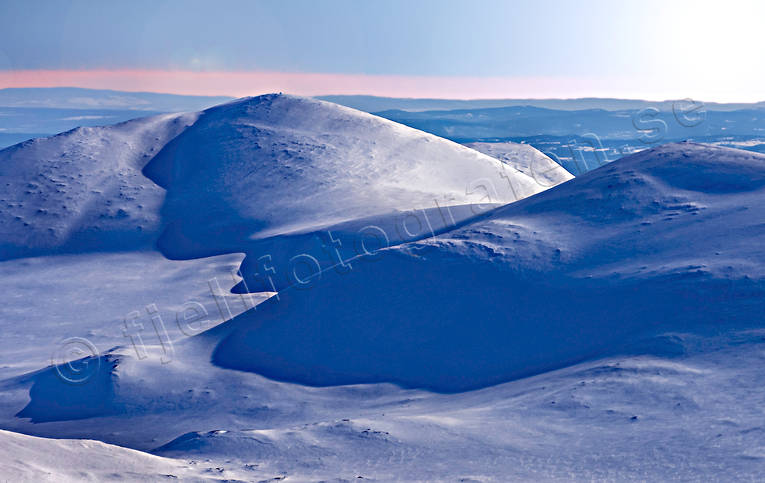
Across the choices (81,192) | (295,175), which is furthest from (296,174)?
(81,192)

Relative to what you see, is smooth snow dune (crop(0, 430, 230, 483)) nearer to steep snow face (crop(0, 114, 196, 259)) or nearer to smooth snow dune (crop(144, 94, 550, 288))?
smooth snow dune (crop(144, 94, 550, 288))

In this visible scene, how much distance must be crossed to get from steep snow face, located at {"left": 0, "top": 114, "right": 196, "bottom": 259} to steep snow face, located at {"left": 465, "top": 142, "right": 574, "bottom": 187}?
27.1 meters

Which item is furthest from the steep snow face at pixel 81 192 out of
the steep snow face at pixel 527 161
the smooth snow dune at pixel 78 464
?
the steep snow face at pixel 527 161

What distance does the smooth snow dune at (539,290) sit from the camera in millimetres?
14430

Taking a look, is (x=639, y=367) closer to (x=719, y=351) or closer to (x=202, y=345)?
(x=719, y=351)

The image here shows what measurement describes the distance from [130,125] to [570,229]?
32519 millimetres

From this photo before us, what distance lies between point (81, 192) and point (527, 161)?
37.1m

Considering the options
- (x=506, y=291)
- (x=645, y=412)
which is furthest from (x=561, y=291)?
(x=645, y=412)

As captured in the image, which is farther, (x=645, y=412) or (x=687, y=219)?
(x=687, y=219)

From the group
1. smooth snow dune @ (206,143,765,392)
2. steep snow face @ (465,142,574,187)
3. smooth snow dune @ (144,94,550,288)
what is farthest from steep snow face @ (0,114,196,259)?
steep snow face @ (465,142,574,187)

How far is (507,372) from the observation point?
14312 millimetres

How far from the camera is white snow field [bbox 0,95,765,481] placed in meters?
10.4

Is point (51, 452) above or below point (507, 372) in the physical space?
above

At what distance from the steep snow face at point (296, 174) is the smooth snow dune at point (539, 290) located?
11009mm
